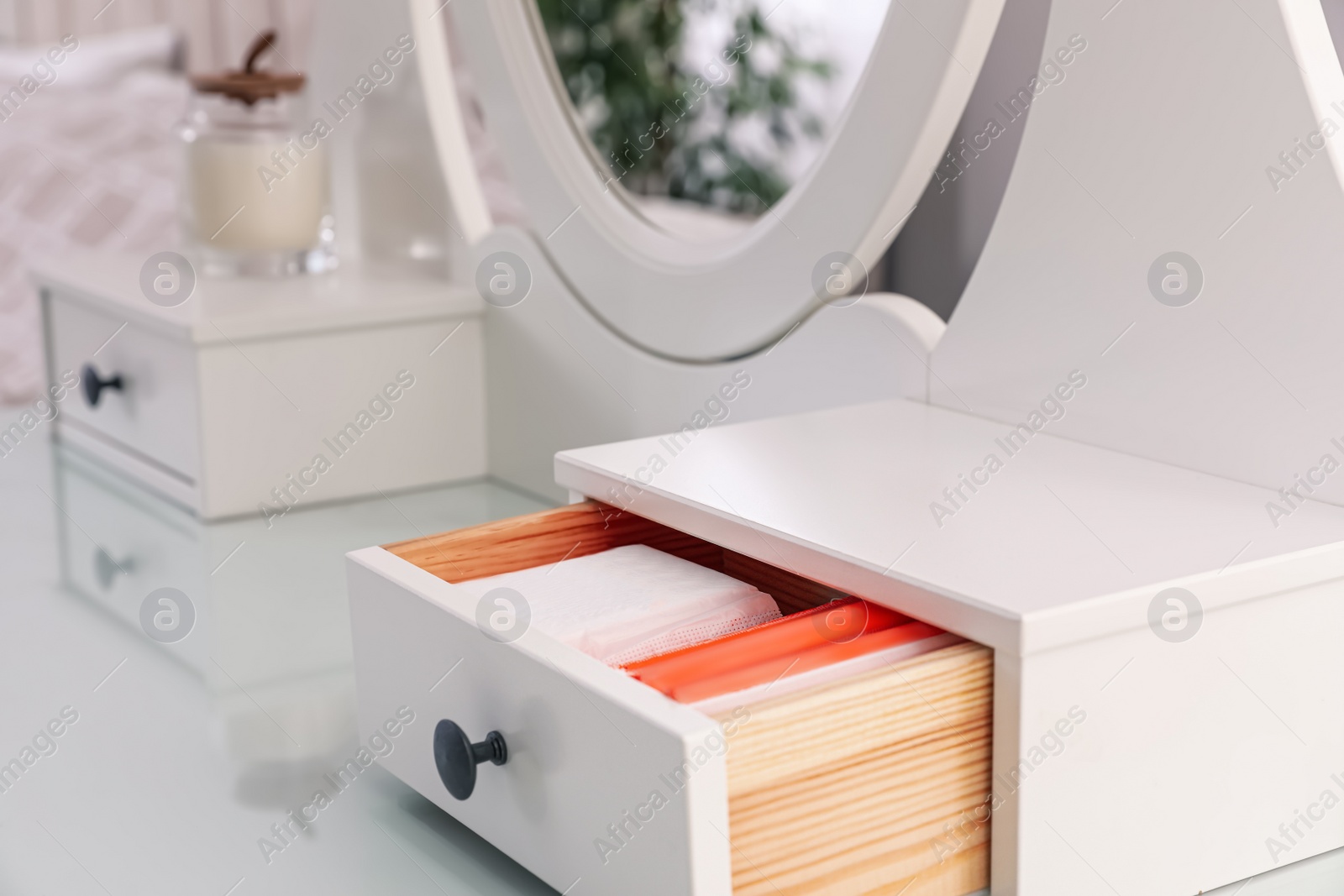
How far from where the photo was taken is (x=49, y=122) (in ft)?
5.24

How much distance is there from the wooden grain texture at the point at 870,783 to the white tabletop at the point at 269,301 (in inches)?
30.6

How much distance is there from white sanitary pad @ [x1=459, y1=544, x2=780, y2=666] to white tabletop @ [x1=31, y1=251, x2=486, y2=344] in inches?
21.8

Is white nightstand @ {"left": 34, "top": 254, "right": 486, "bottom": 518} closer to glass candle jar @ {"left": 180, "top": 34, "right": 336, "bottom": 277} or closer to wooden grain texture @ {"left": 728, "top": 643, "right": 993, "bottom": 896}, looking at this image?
glass candle jar @ {"left": 180, "top": 34, "right": 336, "bottom": 277}


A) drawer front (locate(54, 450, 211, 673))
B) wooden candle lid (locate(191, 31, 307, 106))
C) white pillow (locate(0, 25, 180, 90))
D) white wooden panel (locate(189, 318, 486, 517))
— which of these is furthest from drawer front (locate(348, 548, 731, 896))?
white pillow (locate(0, 25, 180, 90))

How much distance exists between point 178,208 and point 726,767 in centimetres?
108

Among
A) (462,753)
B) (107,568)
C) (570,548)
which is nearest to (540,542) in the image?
(570,548)

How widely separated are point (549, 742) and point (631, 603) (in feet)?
0.30

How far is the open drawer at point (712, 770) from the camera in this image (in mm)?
470

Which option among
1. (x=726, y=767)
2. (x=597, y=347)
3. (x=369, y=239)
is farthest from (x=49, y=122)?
(x=726, y=767)

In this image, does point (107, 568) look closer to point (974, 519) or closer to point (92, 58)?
point (974, 519)

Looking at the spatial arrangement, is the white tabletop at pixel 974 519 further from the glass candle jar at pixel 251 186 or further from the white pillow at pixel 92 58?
the white pillow at pixel 92 58

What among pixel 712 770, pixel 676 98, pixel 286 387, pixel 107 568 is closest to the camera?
pixel 712 770

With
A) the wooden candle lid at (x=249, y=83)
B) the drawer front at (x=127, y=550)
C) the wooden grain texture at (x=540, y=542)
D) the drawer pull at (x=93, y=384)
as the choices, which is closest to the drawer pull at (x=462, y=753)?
the wooden grain texture at (x=540, y=542)

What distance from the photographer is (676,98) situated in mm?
1512
